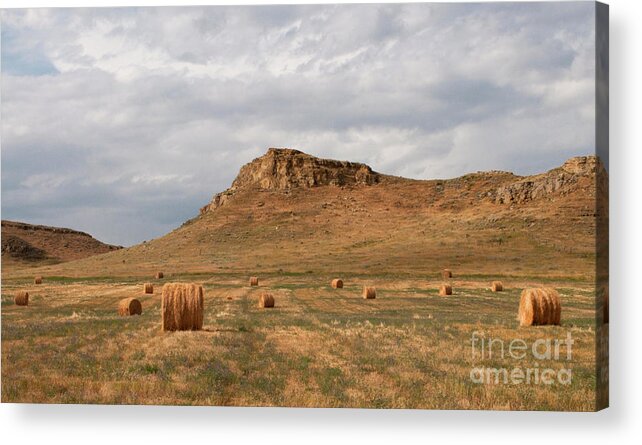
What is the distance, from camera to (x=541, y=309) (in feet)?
56.1

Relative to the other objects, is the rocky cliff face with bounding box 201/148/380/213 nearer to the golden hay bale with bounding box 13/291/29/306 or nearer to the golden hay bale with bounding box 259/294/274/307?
the golden hay bale with bounding box 259/294/274/307

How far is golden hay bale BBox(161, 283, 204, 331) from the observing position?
57.4 ft

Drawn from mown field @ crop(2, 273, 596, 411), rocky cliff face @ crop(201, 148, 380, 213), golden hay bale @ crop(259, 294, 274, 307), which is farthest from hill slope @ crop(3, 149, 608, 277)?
mown field @ crop(2, 273, 596, 411)

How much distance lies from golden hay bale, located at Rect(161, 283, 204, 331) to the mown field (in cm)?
36

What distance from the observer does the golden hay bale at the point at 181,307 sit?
17.5m

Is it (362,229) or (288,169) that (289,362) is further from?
(362,229)

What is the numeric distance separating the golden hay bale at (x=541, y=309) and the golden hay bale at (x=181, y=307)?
23.2ft

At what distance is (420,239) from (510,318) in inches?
2049

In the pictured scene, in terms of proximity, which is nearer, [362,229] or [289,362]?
[289,362]

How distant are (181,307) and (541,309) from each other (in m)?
7.76

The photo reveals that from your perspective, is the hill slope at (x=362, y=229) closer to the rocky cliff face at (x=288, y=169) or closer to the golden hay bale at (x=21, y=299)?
the rocky cliff face at (x=288, y=169)

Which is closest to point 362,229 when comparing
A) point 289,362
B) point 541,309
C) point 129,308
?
point 129,308

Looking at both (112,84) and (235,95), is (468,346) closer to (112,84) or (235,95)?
(235,95)

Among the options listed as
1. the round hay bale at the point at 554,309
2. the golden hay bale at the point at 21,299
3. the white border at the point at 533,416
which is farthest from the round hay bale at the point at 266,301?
the white border at the point at 533,416
